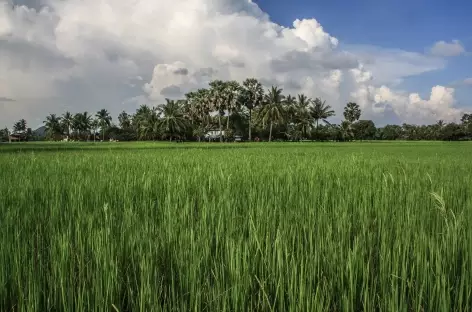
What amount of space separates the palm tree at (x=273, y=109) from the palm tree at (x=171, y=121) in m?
15.3

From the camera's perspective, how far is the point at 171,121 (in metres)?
70.1

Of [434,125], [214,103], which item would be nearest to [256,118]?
[214,103]

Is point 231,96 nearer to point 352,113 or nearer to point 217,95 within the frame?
point 217,95

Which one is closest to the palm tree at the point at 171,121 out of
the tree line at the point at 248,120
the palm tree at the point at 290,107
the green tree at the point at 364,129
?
the tree line at the point at 248,120

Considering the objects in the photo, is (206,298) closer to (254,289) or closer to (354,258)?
(254,289)

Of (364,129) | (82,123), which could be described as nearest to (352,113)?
(364,129)

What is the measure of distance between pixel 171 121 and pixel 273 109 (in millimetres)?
19407

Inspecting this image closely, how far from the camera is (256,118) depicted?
2731 inches

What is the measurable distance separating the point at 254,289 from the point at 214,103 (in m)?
69.8

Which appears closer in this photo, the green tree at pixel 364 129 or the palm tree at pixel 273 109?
the palm tree at pixel 273 109

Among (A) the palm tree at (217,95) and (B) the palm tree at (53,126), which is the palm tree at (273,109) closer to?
(A) the palm tree at (217,95)

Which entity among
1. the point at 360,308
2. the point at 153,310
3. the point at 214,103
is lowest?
the point at 360,308

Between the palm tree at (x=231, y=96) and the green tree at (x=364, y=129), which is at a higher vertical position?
the palm tree at (x=231, y=96)

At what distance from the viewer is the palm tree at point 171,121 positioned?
229ft
